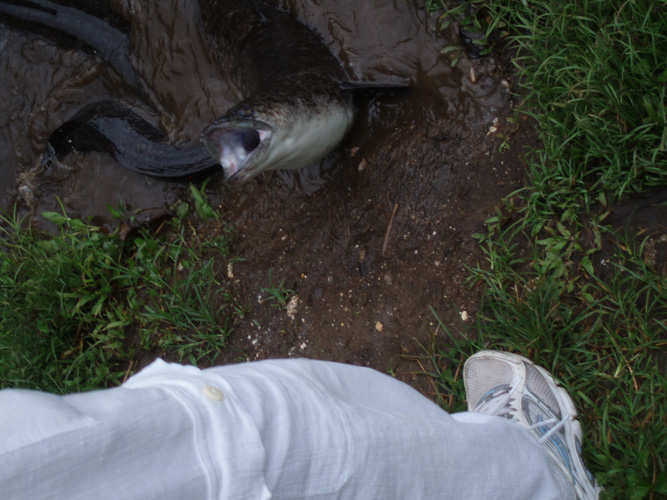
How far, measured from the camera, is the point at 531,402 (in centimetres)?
210

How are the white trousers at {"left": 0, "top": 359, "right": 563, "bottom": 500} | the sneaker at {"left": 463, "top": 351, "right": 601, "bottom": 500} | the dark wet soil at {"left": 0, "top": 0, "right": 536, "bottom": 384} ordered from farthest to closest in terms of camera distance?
the dark wet soil at {"left": 0, "top": 0, "right": 536, "bottom": 384} → the sneaker at {"left": 463, "top": 351, "right": 601, "bottom": 500} → the white trousers at {"left": 0, "top": 359, "right": 563, "bottom": 500}

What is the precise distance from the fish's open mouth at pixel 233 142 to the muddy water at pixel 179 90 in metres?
0.70

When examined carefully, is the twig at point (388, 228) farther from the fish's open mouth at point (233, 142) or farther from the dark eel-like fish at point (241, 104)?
the fish's open mouth at point (233, 142)

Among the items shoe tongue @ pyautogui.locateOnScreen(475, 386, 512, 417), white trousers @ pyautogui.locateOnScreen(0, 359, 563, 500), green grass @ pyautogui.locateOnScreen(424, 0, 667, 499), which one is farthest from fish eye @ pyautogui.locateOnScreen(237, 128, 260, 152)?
shoe tongue @ pyautogui.locateOnScreen(475, 386, 512, 417)

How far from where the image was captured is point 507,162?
2.42 meters

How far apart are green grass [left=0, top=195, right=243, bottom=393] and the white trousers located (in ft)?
5.87

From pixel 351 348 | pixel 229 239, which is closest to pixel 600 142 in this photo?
pixel 351 348

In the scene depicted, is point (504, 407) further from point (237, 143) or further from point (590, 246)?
point (237, 143)

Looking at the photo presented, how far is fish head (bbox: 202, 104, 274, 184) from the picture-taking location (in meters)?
2.22

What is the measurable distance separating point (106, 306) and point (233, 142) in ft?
5.39

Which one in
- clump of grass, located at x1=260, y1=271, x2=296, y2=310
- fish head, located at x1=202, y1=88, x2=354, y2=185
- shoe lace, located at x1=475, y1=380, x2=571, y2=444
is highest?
fish head, located at x1=202, y1=88, x2=354, y2=185

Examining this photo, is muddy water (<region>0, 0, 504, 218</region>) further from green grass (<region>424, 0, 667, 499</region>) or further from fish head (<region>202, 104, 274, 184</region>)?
fish head (<region>202, 104, 274, 184</region>)

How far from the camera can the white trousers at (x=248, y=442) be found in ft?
2.89

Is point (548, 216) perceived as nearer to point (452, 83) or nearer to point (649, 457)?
point (452, 83)
